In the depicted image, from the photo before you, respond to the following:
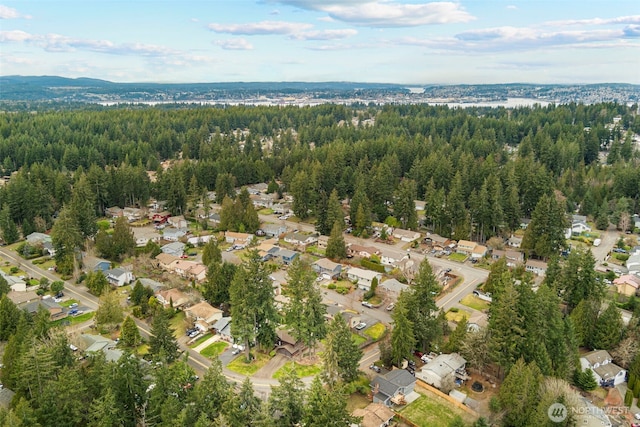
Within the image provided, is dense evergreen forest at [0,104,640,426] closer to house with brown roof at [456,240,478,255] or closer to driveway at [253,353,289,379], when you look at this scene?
house with brown roof at [456,240,478,255]

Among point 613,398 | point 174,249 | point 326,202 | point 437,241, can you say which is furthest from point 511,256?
point 174,249

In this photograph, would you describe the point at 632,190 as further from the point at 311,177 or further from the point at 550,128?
the point at 311,177

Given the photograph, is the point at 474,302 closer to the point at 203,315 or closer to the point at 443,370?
the point at 443,370

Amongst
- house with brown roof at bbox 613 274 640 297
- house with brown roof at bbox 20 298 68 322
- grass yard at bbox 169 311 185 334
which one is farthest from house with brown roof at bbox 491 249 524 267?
house with brown roof at bbox 20 298 68 322

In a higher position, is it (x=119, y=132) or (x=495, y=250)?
(x=119, y=132)

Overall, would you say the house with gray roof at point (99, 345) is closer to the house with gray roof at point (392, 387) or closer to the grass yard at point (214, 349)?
the grass yard at point (214, 349)

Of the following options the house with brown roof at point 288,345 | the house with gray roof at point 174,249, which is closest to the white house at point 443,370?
the house with brown roof at point 288,345

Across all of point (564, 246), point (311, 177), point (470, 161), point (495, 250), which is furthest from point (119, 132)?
point (564, 246)
